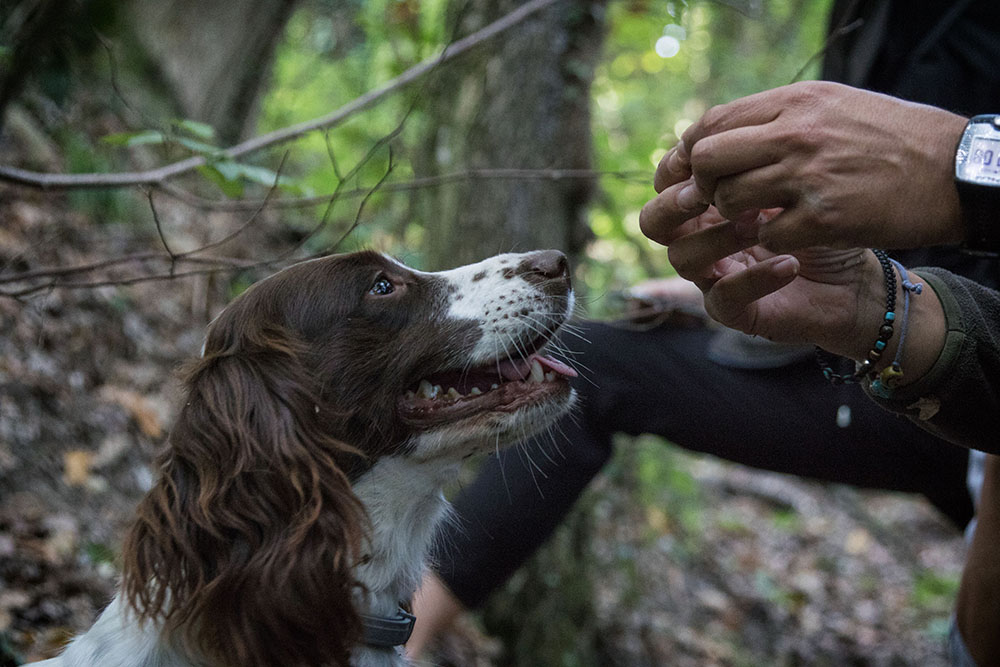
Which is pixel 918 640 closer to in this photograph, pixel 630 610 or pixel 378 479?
pixel 630 610

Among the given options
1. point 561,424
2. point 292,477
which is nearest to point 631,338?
point 561,424

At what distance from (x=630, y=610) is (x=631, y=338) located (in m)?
2.52

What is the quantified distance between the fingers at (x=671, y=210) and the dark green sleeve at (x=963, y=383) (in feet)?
2.02

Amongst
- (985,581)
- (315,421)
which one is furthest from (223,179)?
(985,581)

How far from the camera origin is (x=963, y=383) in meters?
1.95

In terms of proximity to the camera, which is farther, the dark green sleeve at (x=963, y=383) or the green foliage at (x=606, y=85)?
the green foliage at (x=606, y=85)

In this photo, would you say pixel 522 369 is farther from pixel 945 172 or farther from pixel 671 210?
pixel 945 172

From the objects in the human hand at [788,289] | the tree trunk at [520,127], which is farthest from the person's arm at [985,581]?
the tree trunk at [520,127]

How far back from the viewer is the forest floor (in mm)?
3664

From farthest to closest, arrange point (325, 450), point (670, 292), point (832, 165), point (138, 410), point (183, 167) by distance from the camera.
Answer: point (138, 410), point (670, 292), point (183, 167), point (325, 450), point (832, 165)

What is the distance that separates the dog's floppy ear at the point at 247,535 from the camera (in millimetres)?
2039

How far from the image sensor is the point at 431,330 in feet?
8.18

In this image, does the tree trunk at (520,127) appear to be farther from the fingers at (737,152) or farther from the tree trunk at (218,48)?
the tree trunk at (218,48)

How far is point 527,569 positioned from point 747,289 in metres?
2.73
